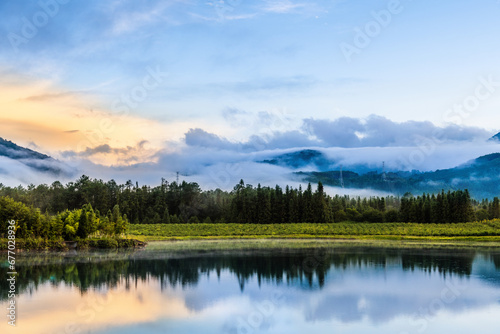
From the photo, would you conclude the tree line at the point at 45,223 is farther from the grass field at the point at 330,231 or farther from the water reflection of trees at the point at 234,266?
the grass field at the point at 330,231

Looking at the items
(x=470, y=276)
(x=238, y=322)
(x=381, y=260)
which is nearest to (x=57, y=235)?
(x=381, y=260)

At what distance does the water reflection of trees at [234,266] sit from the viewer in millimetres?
29859

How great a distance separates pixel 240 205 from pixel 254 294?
226ft

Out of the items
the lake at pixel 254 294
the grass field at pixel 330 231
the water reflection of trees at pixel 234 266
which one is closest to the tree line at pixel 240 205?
the grass field at pixel 330 231

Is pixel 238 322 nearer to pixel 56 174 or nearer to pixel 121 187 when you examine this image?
pixel 121 187

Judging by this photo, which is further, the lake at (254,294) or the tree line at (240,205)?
the tree line at (240,205)

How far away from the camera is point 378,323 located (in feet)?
68.1

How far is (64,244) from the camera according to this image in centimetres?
4719

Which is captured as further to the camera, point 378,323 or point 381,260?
point 381,260

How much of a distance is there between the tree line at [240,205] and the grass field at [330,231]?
304 inches

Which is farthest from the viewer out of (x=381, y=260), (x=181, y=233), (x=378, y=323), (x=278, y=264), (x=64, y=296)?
(x=181, y=233)

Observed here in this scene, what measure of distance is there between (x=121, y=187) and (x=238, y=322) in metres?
92.4

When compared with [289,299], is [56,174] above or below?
above

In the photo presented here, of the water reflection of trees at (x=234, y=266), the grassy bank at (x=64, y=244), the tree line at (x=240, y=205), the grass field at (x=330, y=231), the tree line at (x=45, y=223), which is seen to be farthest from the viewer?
the tree line at (x=240, y=205)
